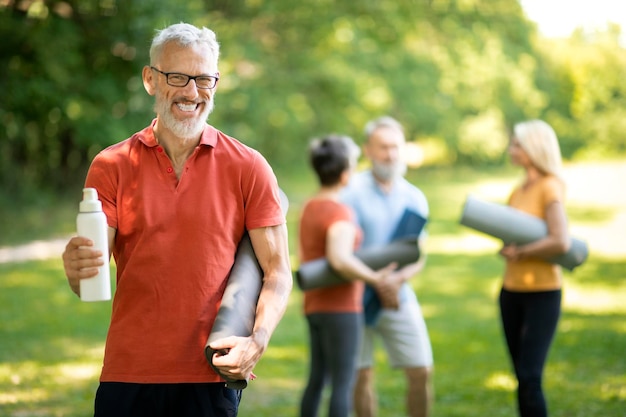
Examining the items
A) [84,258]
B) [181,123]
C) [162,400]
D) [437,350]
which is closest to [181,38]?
[181,123]

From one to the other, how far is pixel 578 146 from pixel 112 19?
3604 centimetres

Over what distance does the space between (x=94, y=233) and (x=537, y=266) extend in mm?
3018

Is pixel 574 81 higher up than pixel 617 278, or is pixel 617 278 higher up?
pixel 574 81

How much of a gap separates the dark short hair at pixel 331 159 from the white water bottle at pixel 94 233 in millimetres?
2463

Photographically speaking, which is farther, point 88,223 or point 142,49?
point 142,49

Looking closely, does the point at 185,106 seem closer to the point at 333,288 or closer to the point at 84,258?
the point at 84,258

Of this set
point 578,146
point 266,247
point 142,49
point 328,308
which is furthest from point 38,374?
point 578,146

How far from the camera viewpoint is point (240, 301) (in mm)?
2834

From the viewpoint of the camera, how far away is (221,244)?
9.57ft

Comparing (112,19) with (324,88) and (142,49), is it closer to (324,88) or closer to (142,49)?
(142,49)

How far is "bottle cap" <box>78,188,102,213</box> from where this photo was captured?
2.74 meters

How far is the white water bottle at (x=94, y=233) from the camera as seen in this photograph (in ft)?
9.00

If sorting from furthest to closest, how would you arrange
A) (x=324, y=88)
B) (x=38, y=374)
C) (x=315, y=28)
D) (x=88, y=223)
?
(x=324, y=88), (x=315, y=28), (x=38, y=374), (x=88, y=223)

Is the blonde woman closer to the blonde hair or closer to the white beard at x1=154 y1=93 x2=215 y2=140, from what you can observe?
the blonde hair
